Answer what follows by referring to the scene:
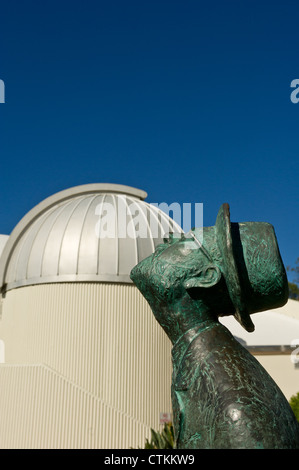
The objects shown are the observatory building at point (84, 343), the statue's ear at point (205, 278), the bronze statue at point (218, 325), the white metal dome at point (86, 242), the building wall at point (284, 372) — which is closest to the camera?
the bronze statue at point (218, 325)

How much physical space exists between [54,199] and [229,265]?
13.8 metres

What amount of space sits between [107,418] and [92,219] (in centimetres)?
531

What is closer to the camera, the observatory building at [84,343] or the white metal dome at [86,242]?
the observatory building at [84,343]

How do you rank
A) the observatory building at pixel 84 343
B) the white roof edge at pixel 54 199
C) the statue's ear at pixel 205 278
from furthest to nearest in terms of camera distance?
the white roof edge at pixel 54 199 → the observatory building at pixel 84 343 → the statue's ear at pixel 205 278

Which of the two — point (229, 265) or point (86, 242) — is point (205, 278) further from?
point (86, 242)

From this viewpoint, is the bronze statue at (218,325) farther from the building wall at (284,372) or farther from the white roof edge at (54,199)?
the building wall at (284,372)

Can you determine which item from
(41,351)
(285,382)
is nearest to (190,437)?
(41,351)

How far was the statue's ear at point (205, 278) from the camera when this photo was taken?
7.80 feet

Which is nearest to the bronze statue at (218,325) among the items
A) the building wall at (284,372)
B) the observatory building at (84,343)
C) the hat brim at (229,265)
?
the hat brim at (229,265)

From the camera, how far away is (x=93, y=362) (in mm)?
11922

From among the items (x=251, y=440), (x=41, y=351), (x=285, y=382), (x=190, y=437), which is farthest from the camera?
(x=285, y=382)

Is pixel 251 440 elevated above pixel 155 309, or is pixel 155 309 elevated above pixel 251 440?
pixel 155 309

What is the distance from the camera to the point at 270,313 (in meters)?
19.0
